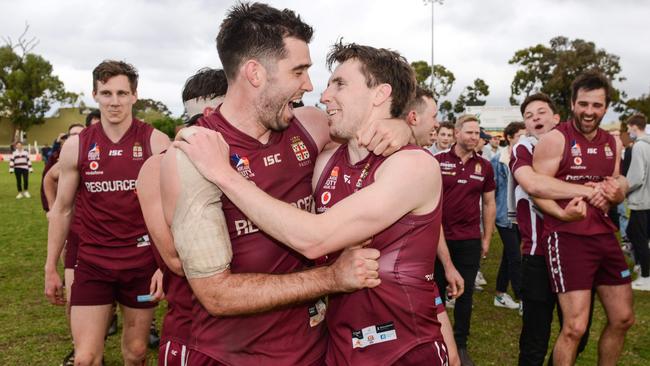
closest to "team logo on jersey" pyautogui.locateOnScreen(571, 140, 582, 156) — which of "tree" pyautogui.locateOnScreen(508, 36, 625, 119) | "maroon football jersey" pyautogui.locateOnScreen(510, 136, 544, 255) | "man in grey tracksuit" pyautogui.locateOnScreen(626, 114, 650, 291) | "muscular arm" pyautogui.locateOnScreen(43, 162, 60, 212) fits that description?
"maroon football jersey" pyautogui.locateOnScreen(510, 136, 544, 255)

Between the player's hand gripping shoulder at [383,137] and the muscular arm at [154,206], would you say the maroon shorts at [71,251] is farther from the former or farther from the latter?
the player's hand gripping shoulder at [383,137]

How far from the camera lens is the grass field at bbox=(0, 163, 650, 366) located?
603cm

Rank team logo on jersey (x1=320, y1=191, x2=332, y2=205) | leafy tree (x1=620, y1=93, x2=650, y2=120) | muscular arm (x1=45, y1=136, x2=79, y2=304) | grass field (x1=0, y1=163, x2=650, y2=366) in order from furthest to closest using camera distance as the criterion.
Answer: leafy tree (x1=620, y1=93, x2=650, y2=120) → grass field (x1=0, y1=163, x2=650, y2=366) → muscular arm (x1=45, y1=136, x2=79, y2=304) → team logo on jersey (x1=320, y1=191, x2=332, y2=205)

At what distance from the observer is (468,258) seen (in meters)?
6.57

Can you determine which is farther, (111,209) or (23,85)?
(23,85)

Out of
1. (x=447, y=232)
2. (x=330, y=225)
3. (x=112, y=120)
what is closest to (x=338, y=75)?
(x=330, y=225)

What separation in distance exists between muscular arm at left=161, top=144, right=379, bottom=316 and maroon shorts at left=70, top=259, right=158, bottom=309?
241cm

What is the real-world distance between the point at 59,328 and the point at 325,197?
18.7 ft

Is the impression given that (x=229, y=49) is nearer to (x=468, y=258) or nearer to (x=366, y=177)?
(x=366, y=177)

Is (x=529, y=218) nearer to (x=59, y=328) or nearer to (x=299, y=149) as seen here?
(x=299, y=149)

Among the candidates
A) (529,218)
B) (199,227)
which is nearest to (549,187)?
(529,218)

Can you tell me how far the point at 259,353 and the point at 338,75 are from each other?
1.46 meters

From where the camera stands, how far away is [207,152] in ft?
7.70

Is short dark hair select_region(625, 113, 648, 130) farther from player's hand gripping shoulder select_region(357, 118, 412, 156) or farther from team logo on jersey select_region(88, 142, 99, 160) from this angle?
team logo on jersey select_region(88, 142, 99, 160)
